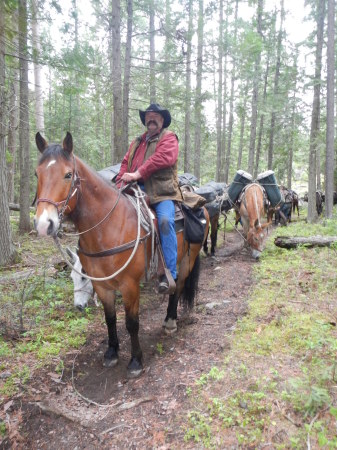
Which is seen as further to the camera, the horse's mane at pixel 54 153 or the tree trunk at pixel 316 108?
the tree trunk at pixel 316 108

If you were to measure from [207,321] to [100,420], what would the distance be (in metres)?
2.33

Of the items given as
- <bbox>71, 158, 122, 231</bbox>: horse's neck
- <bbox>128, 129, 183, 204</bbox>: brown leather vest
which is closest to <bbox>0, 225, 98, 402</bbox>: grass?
<bbox>71, 158, 122, 231</bbox>: horse's neck

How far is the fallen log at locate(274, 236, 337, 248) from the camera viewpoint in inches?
315

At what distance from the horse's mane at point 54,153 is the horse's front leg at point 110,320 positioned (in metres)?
1.69

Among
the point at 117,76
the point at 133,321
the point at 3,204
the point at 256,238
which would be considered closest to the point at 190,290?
the point at 133,321

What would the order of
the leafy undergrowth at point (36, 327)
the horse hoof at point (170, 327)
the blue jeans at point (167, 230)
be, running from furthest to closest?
the horse hoof at point (170, 327) < the blue jeans at point (167, 230) < the leafy undergrowth at point (36, 327)

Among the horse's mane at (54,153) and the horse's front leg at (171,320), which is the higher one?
the horse's mane at (54,153)

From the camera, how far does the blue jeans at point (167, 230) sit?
4.02 metres

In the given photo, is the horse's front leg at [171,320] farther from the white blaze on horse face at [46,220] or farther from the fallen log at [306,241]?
the fallen log at [306,241]

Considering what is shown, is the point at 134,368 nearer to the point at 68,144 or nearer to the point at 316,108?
the point at 68,144

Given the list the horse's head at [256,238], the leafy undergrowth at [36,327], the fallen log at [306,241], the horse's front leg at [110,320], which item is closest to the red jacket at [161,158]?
the horse's front leg at [110,320]

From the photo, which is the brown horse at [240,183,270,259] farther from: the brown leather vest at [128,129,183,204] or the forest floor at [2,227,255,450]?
the brown leather vest at [128,129,183,204]

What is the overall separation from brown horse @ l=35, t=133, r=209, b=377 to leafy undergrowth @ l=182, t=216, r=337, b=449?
48.4 inches

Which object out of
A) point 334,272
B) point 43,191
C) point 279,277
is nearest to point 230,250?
point 279,277
